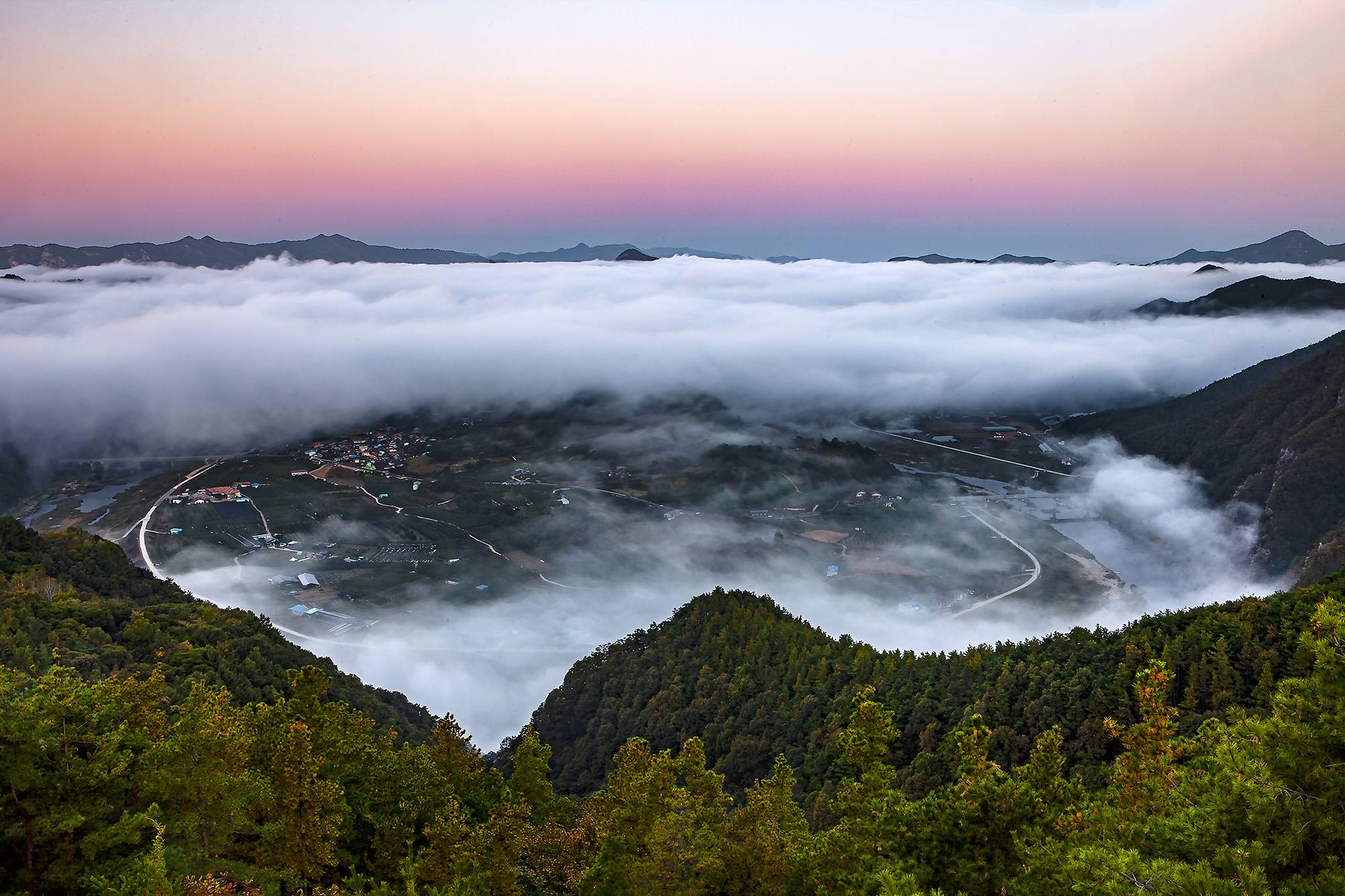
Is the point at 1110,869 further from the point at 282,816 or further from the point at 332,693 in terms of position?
the point at 332,693

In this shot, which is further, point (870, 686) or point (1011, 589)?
point (1011, 589)

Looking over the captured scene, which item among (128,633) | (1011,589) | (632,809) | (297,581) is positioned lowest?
(297,581)

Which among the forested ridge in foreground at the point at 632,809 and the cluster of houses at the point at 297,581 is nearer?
the forested ridge in foreground at the point at 632,809

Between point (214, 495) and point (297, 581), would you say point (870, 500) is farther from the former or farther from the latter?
point (214, 495)

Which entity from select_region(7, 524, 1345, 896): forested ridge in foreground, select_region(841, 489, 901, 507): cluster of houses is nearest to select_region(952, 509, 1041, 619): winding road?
select_region(841, 489, 901, 507): cluster of houses

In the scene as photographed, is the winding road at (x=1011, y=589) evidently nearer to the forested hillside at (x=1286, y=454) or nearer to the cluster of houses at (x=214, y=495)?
the forested hillside at (x=1286, y=454)

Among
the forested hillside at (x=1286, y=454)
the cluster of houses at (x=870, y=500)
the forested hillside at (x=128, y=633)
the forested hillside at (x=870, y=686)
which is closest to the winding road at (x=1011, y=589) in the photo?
the cluster of houses at (x=870, y=500)

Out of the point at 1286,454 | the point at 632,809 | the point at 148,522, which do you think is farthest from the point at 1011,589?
the point at 148,522
